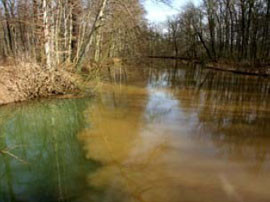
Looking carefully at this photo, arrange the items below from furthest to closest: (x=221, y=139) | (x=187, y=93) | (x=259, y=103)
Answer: (x=187, y=93)
(x=259, y=103)
(x=221, y=139)

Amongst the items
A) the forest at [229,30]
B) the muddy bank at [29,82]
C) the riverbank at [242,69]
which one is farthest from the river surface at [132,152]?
the forest at [229,30]

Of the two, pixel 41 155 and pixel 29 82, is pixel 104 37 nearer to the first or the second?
pixel 29 82

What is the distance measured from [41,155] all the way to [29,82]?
4.55 meters

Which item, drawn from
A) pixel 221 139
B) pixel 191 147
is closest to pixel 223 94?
pixel 221 139

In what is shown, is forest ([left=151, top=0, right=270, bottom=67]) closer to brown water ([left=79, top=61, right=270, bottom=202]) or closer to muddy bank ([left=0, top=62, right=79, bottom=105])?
brown water ([left=79, top=61, right=270, bottom=202])

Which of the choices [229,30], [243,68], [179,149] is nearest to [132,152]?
[179,149]

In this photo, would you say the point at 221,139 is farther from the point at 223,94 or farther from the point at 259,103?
the point at 223,94

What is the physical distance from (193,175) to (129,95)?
7.10m

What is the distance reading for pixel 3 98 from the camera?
8.42 meters

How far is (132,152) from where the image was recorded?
5203 mm

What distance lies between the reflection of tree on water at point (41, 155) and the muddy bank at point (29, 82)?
676 millimetres

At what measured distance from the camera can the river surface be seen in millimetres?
3771

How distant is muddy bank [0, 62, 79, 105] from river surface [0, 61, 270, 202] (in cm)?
44

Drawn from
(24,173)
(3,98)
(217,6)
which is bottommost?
(24,173)
